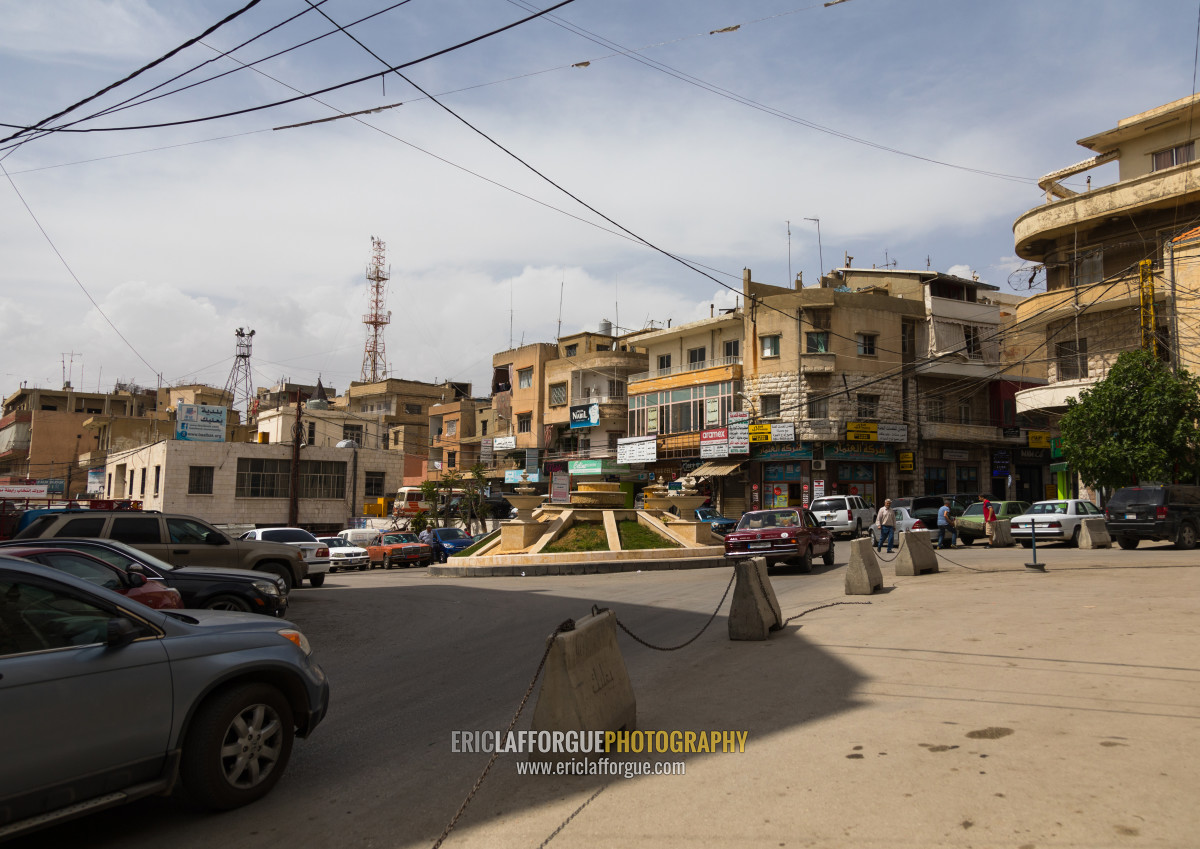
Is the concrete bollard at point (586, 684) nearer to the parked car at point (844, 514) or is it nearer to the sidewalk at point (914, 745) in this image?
the sidewalk at point (914, 745)

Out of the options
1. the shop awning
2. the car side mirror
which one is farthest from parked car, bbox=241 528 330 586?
the shop awning

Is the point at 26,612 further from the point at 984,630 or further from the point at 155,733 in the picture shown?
the point at 984,630

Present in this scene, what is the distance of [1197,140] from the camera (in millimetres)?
33938

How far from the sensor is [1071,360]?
1474 inches

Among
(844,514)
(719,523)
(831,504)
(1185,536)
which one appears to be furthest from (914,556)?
(719,523)

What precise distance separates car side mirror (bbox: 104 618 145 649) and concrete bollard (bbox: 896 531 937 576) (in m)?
15.8

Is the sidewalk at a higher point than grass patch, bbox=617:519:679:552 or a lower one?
lower

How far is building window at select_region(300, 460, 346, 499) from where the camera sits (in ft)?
182

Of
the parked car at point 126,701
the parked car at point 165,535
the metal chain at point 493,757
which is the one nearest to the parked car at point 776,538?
the parked car at point 165,535

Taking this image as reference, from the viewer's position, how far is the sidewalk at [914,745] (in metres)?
4.57

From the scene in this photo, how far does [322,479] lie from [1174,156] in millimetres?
47846

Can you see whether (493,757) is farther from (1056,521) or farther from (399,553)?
(399,553)

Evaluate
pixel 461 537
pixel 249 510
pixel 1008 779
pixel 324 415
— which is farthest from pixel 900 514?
pixel 324 415

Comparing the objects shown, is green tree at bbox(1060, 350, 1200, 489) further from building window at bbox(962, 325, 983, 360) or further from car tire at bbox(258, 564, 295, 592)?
car tire at bbox(258, 564, 295, 592)
